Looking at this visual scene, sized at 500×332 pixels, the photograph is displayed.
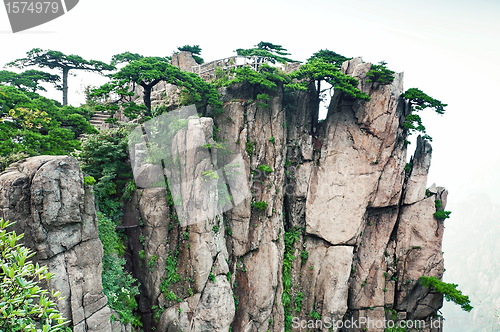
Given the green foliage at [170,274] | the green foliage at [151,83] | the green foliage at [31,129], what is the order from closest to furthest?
the green foliage at [31,129] < the green foliage at [170,274] < the green foliage at [151,83]

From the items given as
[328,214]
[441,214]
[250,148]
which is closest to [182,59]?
[250,148]

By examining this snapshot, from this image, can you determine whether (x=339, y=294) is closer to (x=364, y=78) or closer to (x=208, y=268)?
(x=208, y=268)

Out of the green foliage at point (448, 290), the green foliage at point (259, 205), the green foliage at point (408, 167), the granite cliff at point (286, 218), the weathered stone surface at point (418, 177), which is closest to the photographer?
the granite cliff at point (286, 218)

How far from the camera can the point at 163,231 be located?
14.9 m

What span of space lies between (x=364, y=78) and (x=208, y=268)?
1501cm

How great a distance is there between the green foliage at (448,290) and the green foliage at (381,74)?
12.8 metres

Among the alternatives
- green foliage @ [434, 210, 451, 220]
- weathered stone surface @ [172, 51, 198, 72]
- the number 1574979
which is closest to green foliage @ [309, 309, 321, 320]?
green foliage @ [434, 210, 451, 220]

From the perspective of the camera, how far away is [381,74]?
1898cm

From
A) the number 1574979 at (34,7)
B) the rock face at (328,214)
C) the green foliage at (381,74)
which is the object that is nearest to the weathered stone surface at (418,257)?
the rock face at (328,214)

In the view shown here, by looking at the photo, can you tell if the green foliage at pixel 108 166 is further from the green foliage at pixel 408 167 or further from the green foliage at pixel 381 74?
the green foliage at pixel 408 167

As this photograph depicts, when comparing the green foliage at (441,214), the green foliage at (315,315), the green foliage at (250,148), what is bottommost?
the green foliage at (315,315)

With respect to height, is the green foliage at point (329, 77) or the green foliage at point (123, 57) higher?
the green foliage at point (123, 57)

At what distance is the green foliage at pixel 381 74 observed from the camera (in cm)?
1886

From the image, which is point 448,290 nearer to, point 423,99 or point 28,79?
point 423,99
